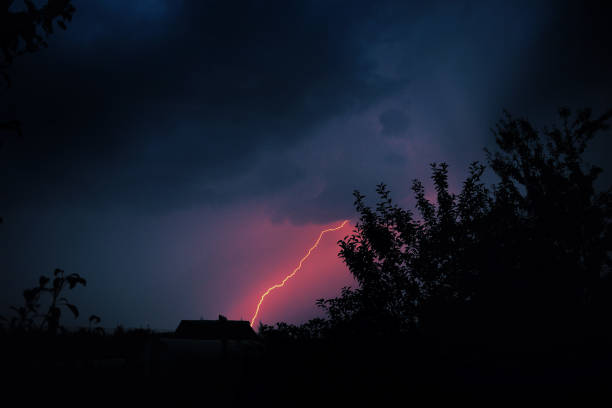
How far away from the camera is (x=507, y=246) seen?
6766 mm

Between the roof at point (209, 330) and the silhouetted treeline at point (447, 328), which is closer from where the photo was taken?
the silhouetted treeline at point (447, 328)

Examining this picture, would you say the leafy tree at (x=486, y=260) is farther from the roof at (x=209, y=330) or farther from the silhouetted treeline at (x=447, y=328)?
→ the roof at (x=209, y=330)

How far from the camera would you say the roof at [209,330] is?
92.7ft

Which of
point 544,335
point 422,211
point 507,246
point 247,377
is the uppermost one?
point 422,211

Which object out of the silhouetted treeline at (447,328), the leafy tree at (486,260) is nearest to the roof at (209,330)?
the silhouetted treeline at (447,328)

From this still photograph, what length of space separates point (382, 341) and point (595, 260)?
780cm

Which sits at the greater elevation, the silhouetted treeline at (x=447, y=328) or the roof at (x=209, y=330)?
the roof at (x=209, y=330)

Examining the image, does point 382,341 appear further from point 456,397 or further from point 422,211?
point 422,211

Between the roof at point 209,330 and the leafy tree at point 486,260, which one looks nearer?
the leafy tree at point 486,260

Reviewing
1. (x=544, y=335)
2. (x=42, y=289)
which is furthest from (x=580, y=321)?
(x=42, y=289)

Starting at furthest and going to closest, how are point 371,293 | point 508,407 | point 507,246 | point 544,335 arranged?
1. point 371,293
2. point 507,246
3. point 544,335
4. point 508,407

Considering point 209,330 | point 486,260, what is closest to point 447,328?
point 486,260

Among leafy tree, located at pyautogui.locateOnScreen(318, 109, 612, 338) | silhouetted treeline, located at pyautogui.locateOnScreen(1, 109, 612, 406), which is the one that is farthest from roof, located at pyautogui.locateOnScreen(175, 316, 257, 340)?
leafy tree, located at pyautogui.locateOnScreen(318, 109, 612, 338)

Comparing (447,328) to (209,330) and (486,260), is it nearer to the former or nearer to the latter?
(486,260)
